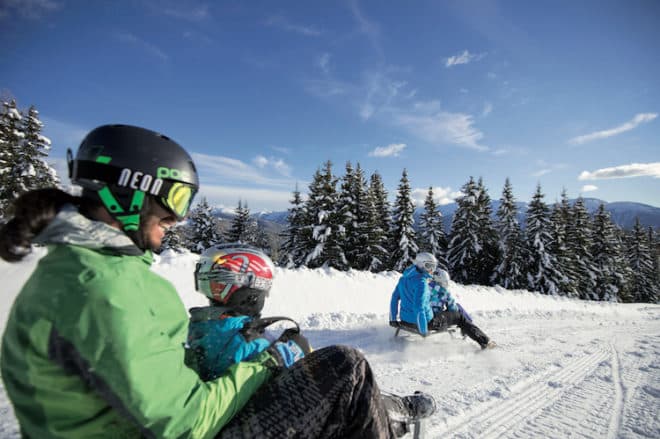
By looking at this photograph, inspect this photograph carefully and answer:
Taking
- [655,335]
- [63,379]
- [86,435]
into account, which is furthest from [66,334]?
[655,335]

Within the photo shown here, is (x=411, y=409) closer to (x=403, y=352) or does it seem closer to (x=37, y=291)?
(x=37, y=291)

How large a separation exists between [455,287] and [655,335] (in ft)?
20.3

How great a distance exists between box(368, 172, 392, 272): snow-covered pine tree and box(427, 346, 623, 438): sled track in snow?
68.0 feet

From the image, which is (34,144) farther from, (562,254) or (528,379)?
(562,254)

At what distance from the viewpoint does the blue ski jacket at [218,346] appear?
204 cm

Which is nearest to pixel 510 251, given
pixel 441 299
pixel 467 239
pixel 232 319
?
pixel 467 239

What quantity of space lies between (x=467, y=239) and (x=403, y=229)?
21.7ft

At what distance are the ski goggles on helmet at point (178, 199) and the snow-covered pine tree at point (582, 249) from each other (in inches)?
1409

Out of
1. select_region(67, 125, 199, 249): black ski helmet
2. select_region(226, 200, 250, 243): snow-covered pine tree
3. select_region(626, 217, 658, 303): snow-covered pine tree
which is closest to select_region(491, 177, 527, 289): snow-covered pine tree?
select_region(626, 217, 658, 303): snow-covered pine tree

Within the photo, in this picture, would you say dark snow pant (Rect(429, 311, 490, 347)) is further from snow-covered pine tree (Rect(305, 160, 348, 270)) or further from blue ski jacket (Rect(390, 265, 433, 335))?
snow-covered pine tree (Rect(305, 160, 348, 270))

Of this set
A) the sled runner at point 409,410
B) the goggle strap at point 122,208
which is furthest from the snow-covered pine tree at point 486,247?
the goggle strap at point 122,208

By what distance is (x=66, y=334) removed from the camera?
3.57 ft

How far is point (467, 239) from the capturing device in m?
28.6

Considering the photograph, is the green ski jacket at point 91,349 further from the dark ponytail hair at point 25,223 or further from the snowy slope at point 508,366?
the snowy slope at point 508,366
